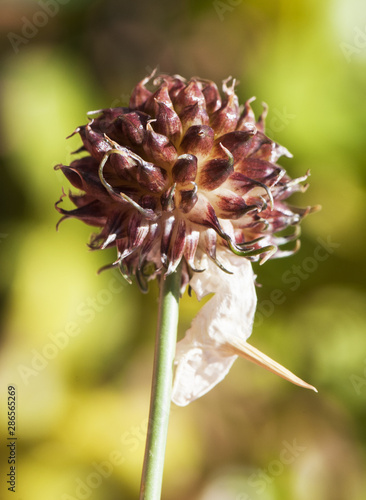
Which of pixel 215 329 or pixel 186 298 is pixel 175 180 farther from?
pixel 186 298

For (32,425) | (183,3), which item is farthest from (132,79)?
(32,425)

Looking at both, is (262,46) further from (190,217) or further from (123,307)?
(190,217)

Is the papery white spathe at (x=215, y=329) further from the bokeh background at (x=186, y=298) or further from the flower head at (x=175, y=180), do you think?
the bokeh background at (x=186, y=298)

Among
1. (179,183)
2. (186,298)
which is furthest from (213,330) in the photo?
(186,298)

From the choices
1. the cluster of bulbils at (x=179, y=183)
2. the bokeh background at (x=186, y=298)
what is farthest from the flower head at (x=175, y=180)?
the bokeh background at (x=186, y=298)

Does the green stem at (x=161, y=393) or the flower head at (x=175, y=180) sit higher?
the flower head at (x=175, y=180)

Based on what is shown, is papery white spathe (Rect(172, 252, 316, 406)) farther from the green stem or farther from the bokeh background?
the bokeh background
